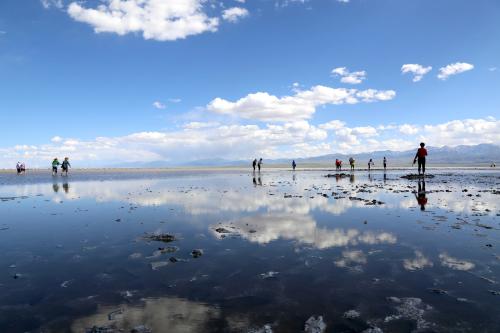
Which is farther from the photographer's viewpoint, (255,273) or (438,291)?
(255,273)

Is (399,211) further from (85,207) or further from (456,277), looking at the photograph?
(85,207)

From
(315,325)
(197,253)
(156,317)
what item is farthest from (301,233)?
(156,317)

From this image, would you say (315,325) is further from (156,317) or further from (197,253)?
(197,253)

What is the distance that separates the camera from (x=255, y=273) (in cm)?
758

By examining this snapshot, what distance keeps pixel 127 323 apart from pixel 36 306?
1931mm

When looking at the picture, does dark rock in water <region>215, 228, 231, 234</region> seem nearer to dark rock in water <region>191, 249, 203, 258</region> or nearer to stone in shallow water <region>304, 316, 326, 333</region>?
dark rock in water <region>191, 249, 203, 258</region>

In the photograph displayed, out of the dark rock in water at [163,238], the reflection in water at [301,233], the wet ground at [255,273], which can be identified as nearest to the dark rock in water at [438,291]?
the wet ground at [255,273]

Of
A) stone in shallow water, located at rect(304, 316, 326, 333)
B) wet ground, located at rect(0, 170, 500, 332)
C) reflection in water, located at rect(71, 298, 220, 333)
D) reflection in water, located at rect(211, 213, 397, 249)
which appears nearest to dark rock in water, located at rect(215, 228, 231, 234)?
wet ground, located at rect(0, 170, 500, 332)

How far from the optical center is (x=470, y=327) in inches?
201

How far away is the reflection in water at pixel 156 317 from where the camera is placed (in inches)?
210

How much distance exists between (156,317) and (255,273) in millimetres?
2535

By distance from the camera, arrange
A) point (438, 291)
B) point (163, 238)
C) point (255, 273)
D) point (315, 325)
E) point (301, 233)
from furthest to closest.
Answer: point (301, 233) → point (163, 238) → point (255, 273) → point (438, 291) → point (315, 325)

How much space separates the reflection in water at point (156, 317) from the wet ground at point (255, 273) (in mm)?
28

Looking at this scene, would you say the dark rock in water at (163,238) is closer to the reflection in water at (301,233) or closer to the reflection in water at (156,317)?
the reflection in water at (301,233)
